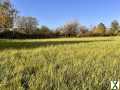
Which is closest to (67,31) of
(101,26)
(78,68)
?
(101,26)

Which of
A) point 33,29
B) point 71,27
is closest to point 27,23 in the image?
point 33,29

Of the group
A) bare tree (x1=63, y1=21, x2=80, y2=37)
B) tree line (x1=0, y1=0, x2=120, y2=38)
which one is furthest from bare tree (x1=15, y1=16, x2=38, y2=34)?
bare tree (x1=63, y1=21, x2=80, y2=37)

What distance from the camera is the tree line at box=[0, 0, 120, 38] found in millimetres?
46219

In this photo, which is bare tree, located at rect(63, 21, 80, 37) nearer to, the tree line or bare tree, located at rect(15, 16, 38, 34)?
the tree line

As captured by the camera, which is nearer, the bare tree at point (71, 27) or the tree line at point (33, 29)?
the tree line at point (33, 29)

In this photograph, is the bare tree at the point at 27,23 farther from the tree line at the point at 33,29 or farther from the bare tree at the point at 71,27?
the bare tree at the point at 71,27

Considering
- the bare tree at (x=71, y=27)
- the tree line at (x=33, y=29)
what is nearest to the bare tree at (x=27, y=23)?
the tree line at (x=33, y=29)

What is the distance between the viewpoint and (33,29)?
63781 mm

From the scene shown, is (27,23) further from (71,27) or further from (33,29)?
(71,27)

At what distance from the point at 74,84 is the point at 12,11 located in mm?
51483

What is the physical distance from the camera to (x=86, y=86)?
3.40m

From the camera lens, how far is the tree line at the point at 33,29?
46.2 metres

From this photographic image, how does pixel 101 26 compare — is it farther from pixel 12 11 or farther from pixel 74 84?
pixel 74 84

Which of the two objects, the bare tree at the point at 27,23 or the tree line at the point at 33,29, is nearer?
the tree line at the point at 33,29
